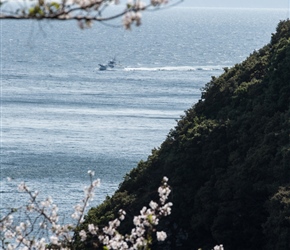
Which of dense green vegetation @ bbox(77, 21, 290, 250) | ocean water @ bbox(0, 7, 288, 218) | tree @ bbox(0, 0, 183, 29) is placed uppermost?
tree @ bbox(0, 0, 183, 29)

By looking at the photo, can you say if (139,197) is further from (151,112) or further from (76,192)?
(151,112)

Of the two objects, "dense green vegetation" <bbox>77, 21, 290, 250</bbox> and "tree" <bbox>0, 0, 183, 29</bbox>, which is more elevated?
"tree" <bbox>0, 0, 183, 29</bbox>

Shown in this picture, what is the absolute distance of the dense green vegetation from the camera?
26.8m

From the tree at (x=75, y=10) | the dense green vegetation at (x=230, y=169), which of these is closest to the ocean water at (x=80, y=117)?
the dense green vegetation at (x=230, y=169)

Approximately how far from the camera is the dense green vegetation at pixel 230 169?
2680 cm

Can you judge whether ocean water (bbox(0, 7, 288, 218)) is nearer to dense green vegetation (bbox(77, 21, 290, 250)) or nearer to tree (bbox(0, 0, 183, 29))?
dense green vegetation (bbox(77, 21, 290, 250))

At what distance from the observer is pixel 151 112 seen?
10444cm

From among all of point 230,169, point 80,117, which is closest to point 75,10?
point 230,169

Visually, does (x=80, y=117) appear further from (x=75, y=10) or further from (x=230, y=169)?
(x=75, y=10)

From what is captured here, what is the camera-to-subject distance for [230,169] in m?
28.8

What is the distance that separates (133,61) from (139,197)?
154928 millimetres

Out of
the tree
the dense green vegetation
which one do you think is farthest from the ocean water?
the tree

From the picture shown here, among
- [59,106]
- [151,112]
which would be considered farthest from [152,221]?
[59,106]

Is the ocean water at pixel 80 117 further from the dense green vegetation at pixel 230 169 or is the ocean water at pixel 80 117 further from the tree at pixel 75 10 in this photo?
the tree at pixel 75 10
